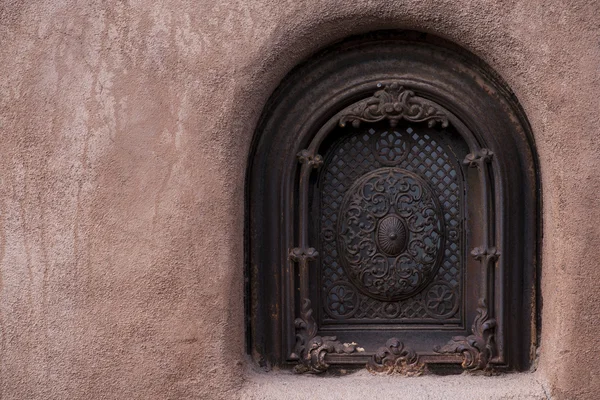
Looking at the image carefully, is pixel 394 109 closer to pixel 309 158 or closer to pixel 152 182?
pixel 309 158

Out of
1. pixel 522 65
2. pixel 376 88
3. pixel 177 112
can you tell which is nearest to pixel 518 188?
pixel 522 65

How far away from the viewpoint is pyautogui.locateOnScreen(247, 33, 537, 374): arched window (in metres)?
2.31

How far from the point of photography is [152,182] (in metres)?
2.17

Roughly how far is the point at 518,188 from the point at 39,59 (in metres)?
1.69

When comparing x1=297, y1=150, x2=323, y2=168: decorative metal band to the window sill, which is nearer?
the window sill

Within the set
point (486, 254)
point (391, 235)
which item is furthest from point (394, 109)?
point (486, 254)

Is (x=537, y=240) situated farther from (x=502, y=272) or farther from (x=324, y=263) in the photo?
(x=324, y=263)

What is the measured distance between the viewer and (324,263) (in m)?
2.43

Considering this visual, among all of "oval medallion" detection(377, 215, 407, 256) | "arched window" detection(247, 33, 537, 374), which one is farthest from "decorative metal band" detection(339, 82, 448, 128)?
"oval medallion" detection(377, 215, 407, 256)

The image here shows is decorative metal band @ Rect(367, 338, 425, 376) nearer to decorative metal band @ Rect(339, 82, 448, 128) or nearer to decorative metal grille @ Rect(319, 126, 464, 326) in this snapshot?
decorative metal grille @ Rect(319, 126, 464, 326)

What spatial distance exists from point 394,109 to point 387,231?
1.42 ft

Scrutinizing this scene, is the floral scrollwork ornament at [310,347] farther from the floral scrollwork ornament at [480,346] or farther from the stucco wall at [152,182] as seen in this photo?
the floral scrollwork ornament at [480,346]

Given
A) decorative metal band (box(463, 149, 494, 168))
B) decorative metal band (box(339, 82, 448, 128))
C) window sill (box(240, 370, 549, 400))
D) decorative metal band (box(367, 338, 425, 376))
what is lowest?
window sill (box(240, 370, 549, 400))

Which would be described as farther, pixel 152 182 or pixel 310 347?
pixel 310 347
